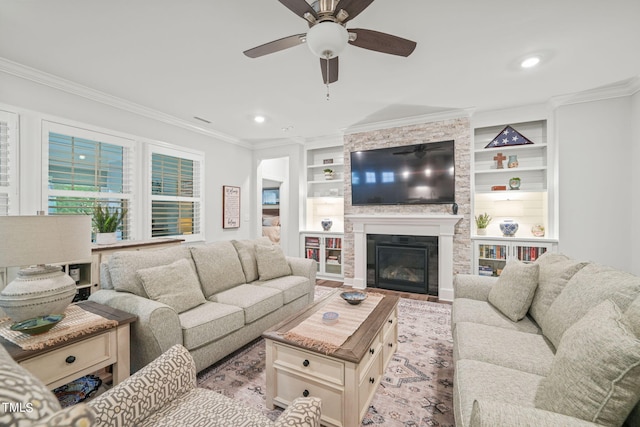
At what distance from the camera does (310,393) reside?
163 centimetres

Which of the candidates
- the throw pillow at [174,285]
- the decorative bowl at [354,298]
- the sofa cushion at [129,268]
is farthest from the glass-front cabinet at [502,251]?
the sofa cushion at [129,268]

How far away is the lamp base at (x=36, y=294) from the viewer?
146cm

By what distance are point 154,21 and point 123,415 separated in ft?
8.30

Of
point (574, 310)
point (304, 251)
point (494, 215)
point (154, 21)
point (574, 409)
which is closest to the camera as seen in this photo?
point (574, 409)

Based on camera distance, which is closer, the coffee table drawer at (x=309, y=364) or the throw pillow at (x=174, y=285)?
the coffee table drawer at (x=309, y=364)

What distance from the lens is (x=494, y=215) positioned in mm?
4172

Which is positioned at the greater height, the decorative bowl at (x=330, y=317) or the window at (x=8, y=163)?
the window at (x=8, y=163)

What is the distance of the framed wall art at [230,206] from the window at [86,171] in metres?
1.66

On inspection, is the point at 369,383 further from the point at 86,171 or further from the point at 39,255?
the point at 86,171

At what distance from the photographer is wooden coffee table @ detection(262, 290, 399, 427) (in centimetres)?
153

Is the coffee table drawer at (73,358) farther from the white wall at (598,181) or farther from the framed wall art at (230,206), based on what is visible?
the white wall at (598,181)

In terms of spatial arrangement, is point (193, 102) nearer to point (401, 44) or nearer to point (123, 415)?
point (401, 44)

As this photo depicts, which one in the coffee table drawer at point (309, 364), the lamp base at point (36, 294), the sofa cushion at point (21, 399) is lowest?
the coffee table drawer at point (309, 364)

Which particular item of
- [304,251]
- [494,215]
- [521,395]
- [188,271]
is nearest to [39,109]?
[188,271]
